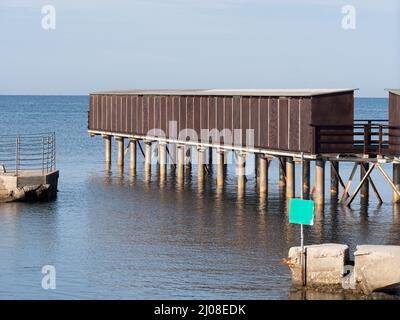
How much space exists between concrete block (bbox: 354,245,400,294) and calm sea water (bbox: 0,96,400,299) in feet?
7.52

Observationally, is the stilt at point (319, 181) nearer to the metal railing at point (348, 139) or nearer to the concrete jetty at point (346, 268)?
the metal railing at point (348, 139)

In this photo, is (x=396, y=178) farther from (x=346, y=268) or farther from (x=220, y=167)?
(x=346, y=268)

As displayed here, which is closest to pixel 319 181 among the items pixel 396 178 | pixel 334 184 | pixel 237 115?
pixel 396 178

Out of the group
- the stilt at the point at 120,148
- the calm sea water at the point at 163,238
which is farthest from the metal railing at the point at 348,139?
the stilt at the point at 120,148

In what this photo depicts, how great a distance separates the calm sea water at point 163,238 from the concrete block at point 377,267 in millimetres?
2293

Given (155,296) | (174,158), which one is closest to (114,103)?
(174,158)

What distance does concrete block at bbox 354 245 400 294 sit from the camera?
2759 cm

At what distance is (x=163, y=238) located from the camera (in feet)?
127

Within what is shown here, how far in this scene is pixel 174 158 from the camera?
7306 centimetres

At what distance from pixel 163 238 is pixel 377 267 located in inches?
477

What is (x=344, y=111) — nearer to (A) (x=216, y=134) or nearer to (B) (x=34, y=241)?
(A) (x=216, y=134)

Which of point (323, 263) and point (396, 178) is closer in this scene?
point (323, 263)
